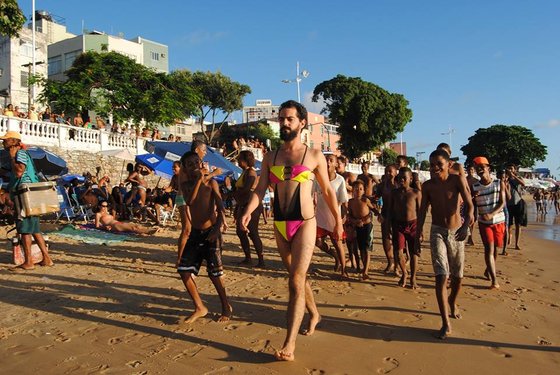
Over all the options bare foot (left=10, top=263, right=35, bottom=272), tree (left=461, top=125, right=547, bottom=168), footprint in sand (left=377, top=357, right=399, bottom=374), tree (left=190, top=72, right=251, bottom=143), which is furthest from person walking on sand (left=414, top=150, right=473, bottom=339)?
tree (left=461, top=125, right=547, bottom=168)

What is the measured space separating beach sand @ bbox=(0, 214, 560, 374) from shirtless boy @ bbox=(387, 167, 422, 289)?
0.52 meters

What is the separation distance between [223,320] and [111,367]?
1227mm

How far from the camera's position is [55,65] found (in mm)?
46906

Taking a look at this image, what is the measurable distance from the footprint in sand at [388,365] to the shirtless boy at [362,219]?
112 inches

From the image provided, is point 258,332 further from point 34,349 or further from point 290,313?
point 34,349

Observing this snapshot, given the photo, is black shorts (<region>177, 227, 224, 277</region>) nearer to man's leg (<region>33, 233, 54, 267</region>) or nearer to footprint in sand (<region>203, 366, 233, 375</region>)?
footprint in sand (<region>203, 366, 233, 375</region>)

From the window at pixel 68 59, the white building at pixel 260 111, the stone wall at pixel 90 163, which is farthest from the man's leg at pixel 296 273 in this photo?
the white building at pixel 260 111

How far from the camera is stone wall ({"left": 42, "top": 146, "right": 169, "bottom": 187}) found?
18.4 meters

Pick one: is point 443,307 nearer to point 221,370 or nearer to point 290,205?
point 290,205

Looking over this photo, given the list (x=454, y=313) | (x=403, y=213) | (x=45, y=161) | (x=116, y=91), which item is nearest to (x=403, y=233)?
(x=403, y=213)

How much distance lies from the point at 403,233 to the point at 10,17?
9694 millimetres

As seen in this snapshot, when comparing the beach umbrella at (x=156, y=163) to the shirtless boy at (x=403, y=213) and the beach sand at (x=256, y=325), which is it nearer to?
the beach sand at (x=256, y=325)

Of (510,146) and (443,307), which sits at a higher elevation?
(510,146)

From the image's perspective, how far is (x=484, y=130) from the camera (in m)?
80.4
